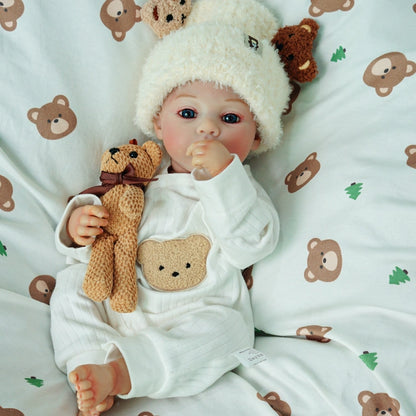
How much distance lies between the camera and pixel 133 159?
1080mm

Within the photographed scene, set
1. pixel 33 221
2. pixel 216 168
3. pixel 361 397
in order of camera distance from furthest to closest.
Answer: pixel 33 221 < pixel 216 168 < pixel 361 397

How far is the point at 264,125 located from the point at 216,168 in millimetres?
227

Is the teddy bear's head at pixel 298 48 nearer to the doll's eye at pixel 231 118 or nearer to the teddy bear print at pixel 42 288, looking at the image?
the doll's eye at pixel 231 118

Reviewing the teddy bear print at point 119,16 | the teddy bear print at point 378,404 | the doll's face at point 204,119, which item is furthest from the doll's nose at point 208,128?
the teddy bear print at point 378,404

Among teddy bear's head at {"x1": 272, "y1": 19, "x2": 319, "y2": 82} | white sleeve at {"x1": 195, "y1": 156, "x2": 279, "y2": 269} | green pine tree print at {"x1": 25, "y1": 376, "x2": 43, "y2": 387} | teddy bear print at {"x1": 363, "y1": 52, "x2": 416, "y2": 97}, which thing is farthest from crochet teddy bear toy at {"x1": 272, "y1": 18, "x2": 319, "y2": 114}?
green pine tree print at {"x1": 25, "y1": 376, "x2": 43, "y2": 387}

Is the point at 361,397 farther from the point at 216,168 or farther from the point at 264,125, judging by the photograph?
the point at 264,125

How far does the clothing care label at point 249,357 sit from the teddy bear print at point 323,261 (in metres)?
0.20

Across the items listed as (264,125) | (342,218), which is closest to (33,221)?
(264,125)

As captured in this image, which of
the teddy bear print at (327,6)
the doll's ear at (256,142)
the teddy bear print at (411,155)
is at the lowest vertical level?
the doll's ear at (256,142)

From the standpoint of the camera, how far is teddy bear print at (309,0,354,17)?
1205 mm

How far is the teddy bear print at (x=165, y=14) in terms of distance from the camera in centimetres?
118

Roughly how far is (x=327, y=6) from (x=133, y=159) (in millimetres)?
654

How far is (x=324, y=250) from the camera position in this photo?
3.44 ft

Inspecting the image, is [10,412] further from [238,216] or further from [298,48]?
[298,48]
